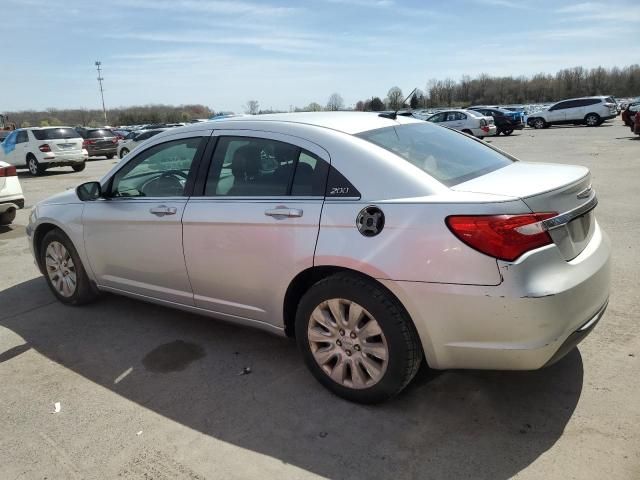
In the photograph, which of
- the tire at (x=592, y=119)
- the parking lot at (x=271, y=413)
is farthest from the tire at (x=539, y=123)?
the parking lot at (x=271, y=413)

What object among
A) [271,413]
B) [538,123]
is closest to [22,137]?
[271,413]

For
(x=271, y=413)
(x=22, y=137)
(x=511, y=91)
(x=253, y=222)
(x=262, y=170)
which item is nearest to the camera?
(x=271, y=413)

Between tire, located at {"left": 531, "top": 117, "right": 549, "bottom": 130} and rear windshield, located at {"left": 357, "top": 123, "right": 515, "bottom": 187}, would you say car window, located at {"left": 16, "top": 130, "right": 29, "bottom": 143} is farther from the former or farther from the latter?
tire, located at {"left": 531, "top": 117, "right": 549, "bottom": 130}

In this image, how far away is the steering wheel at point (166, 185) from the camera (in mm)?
3701

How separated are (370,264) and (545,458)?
1.24 metres

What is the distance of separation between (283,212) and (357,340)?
854 mm

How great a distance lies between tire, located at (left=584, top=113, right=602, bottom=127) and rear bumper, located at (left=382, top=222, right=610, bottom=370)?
3420 cm

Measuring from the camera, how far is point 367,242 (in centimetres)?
271

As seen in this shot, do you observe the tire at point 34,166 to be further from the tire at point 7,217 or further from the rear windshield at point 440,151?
the rear windshield at point 440,151

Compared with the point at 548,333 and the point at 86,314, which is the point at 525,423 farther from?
the point at 86,314

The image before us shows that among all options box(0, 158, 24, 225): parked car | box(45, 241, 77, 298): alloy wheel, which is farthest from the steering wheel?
box(0, 158, 24, 225): parked car

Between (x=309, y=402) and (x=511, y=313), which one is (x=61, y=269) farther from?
(x=511, y=313)

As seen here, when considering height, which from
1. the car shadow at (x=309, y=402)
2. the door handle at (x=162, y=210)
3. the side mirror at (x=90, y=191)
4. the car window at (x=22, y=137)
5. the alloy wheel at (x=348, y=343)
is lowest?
the car shadow at (x=309, y=402)

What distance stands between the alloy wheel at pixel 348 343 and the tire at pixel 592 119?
3466 centimetres
